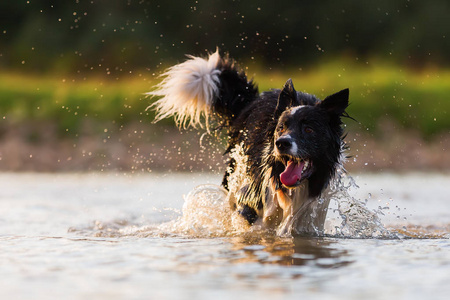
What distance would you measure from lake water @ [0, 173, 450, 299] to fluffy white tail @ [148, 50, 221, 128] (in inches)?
38.5

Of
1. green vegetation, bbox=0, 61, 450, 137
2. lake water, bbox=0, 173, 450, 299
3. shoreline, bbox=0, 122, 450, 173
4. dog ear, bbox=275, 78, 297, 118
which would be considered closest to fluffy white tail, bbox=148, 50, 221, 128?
lake water, bbox=0, 173, 450, 299

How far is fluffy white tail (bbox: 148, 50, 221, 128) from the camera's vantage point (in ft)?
22.0

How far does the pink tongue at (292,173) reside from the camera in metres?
5.21

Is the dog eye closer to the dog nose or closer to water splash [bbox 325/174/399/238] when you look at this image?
the dog nose

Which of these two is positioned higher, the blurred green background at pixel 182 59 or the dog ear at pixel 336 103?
the blurred green background at pixel 182 59

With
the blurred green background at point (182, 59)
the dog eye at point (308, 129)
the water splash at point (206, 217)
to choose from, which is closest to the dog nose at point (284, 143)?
the dog eye at point (308, 129)

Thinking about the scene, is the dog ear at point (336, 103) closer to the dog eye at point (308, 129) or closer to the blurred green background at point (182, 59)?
the dog eye at point (308, 129)

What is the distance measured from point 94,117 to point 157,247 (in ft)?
32.3

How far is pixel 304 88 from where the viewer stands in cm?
1513

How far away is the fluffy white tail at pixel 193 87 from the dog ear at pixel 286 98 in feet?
3.97

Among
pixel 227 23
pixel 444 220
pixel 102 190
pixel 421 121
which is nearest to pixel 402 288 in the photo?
pixel 444 220

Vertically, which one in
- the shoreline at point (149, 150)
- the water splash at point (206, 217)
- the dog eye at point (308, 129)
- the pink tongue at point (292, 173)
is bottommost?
the water splash at point (206, 217)

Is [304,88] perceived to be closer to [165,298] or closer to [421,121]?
[421,121]

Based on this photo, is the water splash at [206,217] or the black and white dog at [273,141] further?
the water splash at [206,217]
